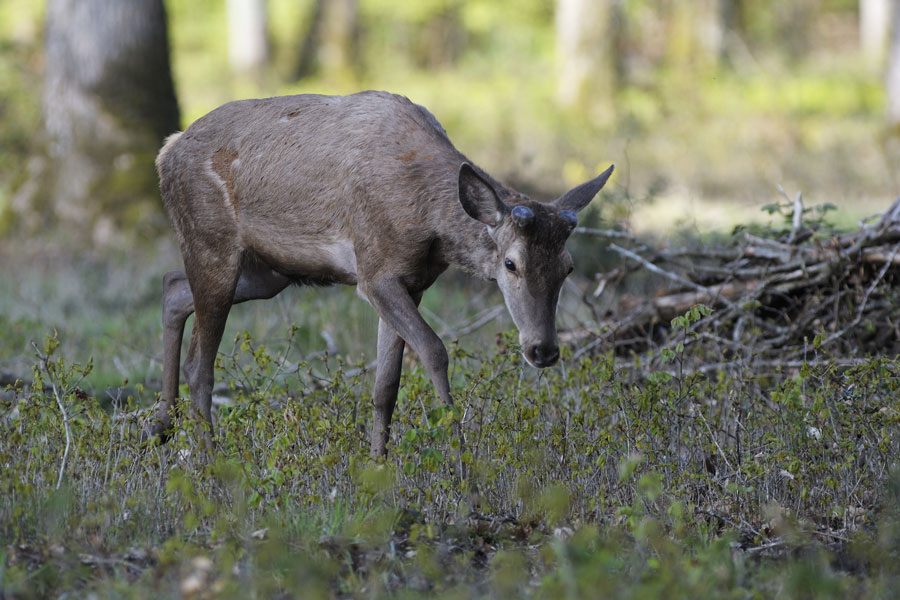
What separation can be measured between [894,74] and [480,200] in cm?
1431

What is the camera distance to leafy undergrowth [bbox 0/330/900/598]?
12.4ft

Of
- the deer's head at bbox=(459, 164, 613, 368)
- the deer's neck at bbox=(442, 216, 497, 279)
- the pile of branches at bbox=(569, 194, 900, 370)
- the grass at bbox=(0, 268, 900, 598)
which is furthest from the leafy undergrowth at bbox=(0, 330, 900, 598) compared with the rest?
the pile of branches at bbox=(569, 194, 900, 370)

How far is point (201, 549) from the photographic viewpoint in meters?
4.07

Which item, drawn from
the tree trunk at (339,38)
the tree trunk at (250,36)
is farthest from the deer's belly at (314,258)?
the tree trunk at (250,36)

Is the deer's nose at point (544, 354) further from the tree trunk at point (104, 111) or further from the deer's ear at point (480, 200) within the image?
the tree trunk at point (104, 111)

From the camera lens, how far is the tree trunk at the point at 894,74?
17.0 m

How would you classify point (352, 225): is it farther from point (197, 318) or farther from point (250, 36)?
point (250, 36)

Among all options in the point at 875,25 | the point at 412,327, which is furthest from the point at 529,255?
the point at 875,25

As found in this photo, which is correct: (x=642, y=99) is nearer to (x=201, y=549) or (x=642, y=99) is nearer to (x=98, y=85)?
(x=98, y=85)

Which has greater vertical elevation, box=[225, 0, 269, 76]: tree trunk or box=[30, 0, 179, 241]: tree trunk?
box=[30, 0, 179, 241]: tree trunk

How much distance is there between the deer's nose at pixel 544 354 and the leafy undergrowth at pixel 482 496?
0.28m

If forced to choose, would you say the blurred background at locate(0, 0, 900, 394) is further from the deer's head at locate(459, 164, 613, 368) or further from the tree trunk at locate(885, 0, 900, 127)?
the deer's head at locate(459, 164, 613, 368)

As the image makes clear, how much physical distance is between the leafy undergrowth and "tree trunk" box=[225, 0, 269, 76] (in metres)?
25.6

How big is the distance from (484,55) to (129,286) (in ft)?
97.3
